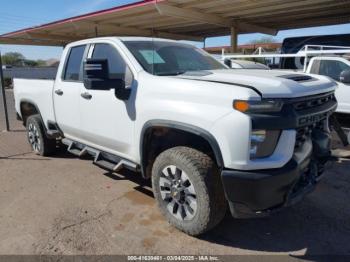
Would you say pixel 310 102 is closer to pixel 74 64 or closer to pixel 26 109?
pixel 74 64

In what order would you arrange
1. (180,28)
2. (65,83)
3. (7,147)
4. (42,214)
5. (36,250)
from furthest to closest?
(180,28), (7,147), (65,83), (42,214), (36,250)

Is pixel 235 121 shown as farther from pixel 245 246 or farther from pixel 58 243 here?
pixel 58 243

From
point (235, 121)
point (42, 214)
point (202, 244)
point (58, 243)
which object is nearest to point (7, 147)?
point (42, 214)

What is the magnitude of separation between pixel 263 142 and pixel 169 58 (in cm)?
195

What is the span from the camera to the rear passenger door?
16.8ft

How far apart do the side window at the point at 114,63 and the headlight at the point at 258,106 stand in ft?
5.06

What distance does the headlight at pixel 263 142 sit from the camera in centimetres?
300

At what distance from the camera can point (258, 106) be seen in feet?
9.80

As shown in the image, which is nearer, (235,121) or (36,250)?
(235,121)

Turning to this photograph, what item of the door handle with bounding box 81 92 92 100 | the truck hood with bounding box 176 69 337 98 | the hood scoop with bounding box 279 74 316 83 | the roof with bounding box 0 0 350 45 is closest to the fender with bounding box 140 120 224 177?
the truck hood with bounding box 176 69 337 98

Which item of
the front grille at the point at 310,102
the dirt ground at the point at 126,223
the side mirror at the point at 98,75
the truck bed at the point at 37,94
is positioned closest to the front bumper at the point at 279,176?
the front grille at the point at 310,102

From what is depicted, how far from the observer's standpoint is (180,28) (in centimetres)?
2083

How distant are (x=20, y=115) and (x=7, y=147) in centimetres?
95

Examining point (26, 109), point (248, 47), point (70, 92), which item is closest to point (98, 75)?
point (70, 92)
